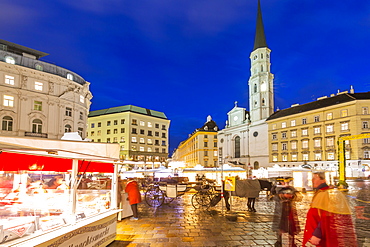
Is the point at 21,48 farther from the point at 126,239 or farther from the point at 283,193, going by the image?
the point at 283,193

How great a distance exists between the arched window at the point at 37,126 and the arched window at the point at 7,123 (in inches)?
102

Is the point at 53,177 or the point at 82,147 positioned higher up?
the point at 82,147

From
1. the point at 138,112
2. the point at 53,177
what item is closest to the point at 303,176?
the point at 53,177

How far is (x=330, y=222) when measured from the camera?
375 centimetres

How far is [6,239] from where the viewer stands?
13.4ft

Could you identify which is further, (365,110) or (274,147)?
(274,147)

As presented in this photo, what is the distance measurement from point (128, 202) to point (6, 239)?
23.6 ft

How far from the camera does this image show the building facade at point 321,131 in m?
47.4

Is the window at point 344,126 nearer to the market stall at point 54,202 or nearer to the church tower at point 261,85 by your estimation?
the church tower at point 261,85

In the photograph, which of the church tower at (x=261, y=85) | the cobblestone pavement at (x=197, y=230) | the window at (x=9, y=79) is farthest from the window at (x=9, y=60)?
the church tower at (x=261, y=85)

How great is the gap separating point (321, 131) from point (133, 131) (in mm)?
41648

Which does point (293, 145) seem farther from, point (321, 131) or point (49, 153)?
point (49, 153)

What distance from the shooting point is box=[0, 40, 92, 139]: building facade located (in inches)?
1384

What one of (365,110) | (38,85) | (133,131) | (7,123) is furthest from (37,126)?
(365,110)
